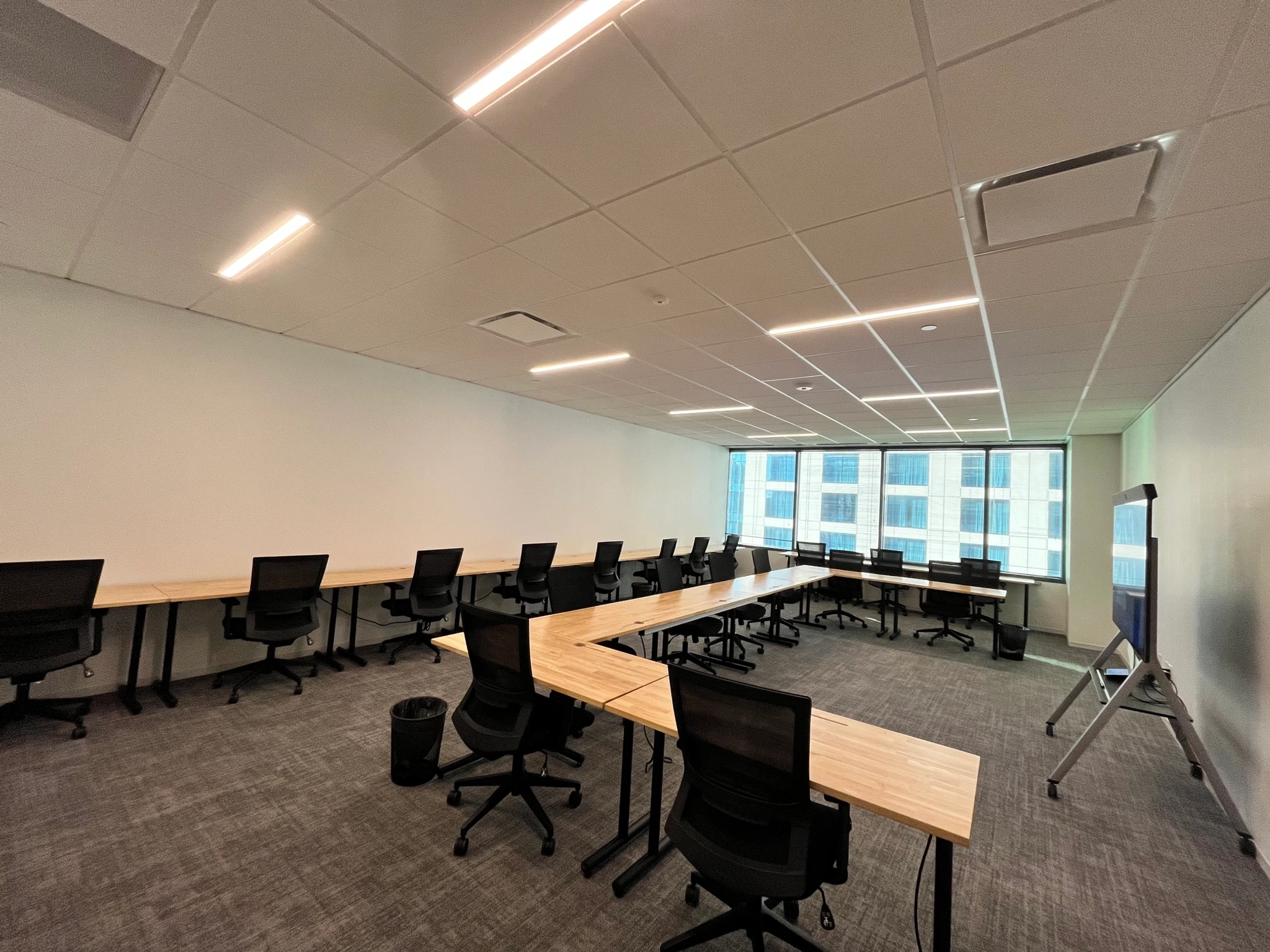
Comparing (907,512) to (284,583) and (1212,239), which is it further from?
(284,583)

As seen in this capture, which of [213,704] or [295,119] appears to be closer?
[295,119]

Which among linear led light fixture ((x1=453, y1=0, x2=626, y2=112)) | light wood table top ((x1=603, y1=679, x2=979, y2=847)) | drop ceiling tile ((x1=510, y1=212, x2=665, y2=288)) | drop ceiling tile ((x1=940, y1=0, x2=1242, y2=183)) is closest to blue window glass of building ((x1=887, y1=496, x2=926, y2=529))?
light wood table top ((x1=603, y1=679, x2=979, y2=847))

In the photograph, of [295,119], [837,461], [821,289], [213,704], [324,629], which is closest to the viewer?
[295,119]

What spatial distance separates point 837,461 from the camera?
9.21m

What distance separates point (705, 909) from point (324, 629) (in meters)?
4.09

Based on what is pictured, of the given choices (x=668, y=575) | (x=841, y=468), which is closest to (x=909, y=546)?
(x=841, y=468)

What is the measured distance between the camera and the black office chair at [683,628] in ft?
14.2

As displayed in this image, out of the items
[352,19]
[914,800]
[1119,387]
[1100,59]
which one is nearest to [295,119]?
[352,19]

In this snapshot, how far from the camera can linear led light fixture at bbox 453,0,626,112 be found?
3.98 ft

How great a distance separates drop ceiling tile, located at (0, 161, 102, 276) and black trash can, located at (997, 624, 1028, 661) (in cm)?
792

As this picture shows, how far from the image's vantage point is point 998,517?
7.73 meters

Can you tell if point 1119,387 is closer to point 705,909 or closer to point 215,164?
point 705,909

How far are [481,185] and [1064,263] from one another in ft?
8.43

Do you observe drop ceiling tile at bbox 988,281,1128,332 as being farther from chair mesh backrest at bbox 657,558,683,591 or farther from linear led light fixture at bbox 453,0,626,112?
chair mesh backrest at bbox 657,558,683,591
